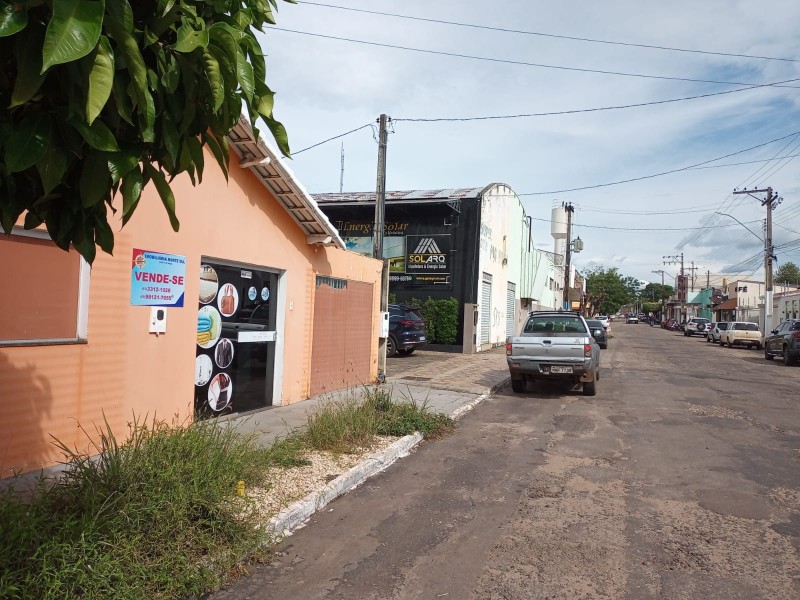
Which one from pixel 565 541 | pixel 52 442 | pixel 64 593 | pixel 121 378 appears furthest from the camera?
pixel 121 378

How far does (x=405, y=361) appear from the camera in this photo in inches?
757

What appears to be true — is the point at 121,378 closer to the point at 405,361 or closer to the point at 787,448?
the point at 787,448

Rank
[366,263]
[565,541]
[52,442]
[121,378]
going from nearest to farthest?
[565,541] < [52,442] < [121,378] < [366,263]

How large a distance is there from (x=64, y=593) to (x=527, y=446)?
20.2ft

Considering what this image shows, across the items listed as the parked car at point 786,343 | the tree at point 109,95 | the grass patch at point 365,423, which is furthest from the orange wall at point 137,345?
the parked car at point 786,343

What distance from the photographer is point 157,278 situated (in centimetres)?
700

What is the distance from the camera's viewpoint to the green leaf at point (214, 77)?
2180mm

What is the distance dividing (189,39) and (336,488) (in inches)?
183

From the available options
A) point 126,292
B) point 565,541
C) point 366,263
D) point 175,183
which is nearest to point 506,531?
point 565,541

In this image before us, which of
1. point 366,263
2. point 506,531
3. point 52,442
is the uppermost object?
point 366,263

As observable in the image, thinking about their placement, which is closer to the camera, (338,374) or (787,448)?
(787,448)

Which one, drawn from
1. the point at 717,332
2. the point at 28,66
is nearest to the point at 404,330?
the point at 28,66

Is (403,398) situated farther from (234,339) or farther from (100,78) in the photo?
(100,78)

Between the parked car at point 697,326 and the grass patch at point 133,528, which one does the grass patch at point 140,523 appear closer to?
the grass patch at point 133,528
